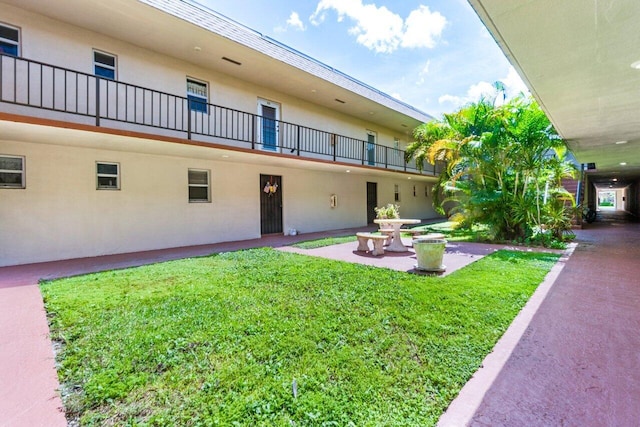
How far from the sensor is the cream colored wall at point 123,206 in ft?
→ 23.9

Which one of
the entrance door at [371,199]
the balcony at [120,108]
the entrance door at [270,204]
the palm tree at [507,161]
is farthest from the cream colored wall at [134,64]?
the palm tree at [507,161]

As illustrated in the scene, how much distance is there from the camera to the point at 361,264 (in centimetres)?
695

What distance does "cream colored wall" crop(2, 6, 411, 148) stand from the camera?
716 cm

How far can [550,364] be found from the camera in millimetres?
2957

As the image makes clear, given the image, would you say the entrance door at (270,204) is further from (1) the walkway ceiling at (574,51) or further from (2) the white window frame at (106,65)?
(1) the walkway ceiling at (574,51)

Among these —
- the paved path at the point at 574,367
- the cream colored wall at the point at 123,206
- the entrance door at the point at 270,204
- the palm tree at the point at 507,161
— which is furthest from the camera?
the entrance door at the point at 270,204

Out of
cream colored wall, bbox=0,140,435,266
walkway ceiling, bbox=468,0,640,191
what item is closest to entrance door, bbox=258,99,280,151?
cream colored wall, bbox=0,140,435,266

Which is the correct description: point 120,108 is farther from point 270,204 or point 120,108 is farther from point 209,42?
point 270,204

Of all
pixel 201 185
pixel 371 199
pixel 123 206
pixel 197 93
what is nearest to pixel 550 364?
pixel 123 206

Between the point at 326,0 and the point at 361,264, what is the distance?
466 inches

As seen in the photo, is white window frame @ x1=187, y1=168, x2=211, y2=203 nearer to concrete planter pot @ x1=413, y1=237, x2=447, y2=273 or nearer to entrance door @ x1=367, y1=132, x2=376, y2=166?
concrete planter pot @ x1=413, y1=237, x2=447, y2=273

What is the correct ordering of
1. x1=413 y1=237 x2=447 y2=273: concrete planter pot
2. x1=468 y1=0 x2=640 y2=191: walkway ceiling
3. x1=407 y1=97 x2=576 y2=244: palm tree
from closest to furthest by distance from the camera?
x1=468 y1=0 x2=640 y2=191: walkway ceiling, x1=413 y1=237 x2=447 y2=273: concrete planter pot, x1=407 y1=97 x2=576 y2=244: palm tree

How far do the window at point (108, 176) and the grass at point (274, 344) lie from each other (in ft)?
11.2

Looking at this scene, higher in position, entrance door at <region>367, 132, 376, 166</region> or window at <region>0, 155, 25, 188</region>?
entrance door at <region>367, 132, 376, 166</region>
